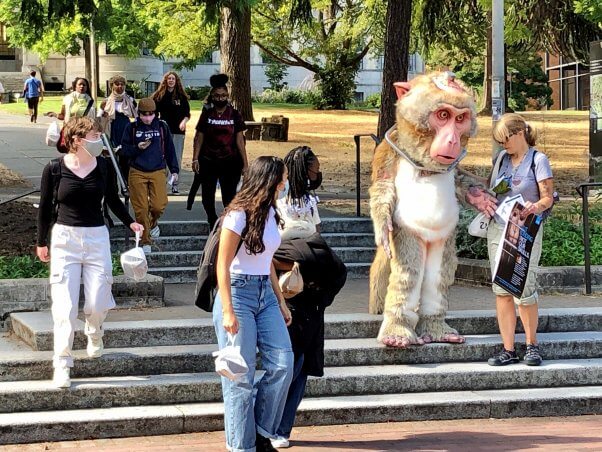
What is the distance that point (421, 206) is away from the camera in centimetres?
834

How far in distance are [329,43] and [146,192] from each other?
27673 millimetres

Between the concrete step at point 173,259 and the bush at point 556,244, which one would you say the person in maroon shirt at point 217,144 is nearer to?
the concrete step at point 173,259

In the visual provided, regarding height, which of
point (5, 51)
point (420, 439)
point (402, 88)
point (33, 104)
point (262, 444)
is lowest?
point (420, 439)

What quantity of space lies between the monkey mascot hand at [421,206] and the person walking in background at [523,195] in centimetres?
31

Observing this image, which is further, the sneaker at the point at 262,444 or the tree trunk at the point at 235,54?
the tree trunk at the point at 235,54

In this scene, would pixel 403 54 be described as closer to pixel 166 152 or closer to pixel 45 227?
pixel 166 152

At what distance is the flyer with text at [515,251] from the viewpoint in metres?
8.18

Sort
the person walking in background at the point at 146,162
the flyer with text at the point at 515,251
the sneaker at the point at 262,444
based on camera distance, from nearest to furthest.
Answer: the sneaker at the point at 262,444, the flyer with text at the point at 515,251, the person walking in background at the point at 146,162

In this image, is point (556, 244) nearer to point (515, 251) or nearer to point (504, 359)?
point (504, 359)

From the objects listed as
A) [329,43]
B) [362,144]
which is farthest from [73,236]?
[329,43]

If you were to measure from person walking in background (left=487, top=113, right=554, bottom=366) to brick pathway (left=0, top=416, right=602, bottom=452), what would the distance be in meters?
0.77

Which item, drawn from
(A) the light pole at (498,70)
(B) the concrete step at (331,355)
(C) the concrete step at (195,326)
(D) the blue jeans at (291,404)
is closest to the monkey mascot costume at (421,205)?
(B) the concrete step at (331,355)

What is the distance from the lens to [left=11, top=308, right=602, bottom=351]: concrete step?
8.27m

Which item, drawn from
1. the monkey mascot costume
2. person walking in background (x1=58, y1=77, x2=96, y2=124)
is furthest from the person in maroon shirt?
the monkey mascot costume
